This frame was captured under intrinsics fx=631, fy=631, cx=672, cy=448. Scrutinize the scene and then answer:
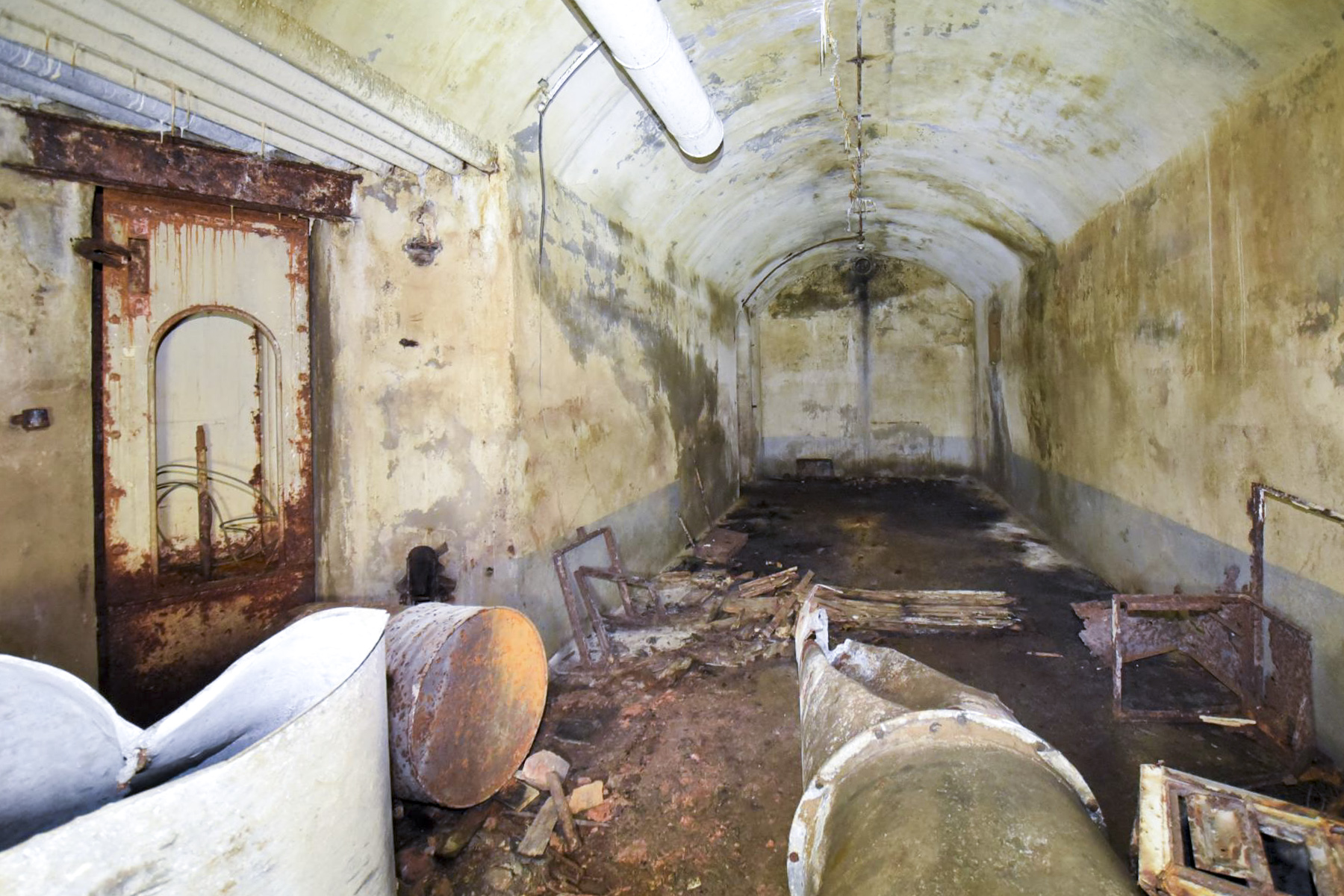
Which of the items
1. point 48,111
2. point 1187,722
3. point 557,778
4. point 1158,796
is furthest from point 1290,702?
point 48,111

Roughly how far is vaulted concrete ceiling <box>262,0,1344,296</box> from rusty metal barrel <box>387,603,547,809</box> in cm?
251

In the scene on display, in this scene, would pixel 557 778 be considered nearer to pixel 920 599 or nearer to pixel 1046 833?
pixel 1046 833

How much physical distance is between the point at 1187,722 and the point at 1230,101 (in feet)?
11.0

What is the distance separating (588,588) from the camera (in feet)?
14.7

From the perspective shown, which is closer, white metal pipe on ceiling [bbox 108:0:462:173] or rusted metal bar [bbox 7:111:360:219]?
white metal pipe on ceiling [bbox 108:0:462:173]

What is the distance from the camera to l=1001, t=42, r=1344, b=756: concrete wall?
2.95 m

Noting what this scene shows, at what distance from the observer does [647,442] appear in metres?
6.09

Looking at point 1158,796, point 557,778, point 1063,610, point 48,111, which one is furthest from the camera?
point 1063,610

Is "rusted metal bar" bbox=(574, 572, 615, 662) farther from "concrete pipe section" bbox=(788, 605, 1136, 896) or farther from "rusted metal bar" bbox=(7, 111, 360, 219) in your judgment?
"rusted metal bar" bbox=(7, 111, 360, 219)

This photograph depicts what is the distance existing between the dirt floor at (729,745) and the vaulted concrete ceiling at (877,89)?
3.33 metres

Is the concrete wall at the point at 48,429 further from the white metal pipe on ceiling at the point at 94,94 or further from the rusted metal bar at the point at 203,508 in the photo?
the rusted metal bar at the point at 203,508

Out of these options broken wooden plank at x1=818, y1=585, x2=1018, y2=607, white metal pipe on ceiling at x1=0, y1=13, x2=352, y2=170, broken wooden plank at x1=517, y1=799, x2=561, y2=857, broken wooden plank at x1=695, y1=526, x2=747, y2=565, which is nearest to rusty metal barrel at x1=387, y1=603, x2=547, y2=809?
broken wooden plank at x1=517, y1=799, x2=561, y2=857

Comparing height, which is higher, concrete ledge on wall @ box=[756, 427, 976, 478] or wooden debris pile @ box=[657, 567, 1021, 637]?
concrete ledge on wall @ box=[756, 427, 976, 478]

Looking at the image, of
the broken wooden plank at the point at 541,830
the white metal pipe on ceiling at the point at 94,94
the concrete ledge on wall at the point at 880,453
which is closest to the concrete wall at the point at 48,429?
the white metal pipe on ceiling at the point at 94,94
